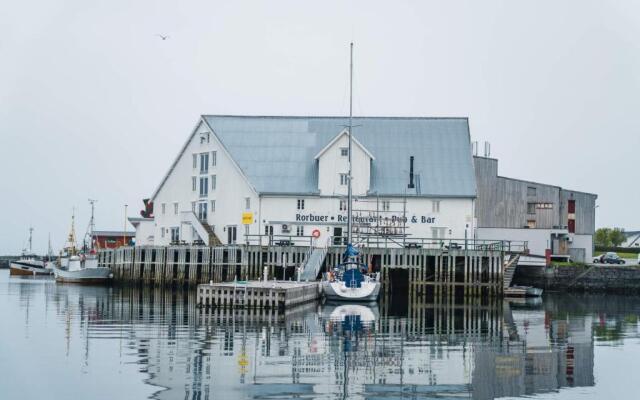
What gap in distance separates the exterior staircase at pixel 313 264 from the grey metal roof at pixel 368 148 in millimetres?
9527

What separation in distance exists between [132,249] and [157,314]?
1355 inches

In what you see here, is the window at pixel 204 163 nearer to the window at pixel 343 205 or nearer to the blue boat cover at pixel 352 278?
the window at pixel 343 205

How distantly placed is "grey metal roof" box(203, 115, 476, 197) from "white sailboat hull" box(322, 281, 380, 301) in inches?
823

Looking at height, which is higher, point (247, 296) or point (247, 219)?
point (247, 219)

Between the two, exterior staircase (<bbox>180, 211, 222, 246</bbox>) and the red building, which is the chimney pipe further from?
the red building

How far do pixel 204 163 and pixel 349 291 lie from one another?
28066mm

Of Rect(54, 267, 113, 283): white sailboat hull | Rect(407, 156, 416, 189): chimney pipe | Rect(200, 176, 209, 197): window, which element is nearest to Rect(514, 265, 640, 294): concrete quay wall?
Rect(407, 156, 416, 189): chimney pipe

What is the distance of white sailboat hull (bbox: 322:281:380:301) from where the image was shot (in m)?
52.0

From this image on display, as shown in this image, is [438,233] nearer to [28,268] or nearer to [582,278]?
[582,278]

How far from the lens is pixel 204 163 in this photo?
76.9m

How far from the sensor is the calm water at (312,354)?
22016mm

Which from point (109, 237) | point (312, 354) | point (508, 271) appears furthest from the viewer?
point (109, 237)

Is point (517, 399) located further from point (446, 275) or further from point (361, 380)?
point (446, 275)

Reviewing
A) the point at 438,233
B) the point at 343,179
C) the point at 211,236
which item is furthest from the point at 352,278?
the point at 211,236
